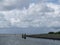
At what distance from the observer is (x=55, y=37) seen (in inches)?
6998

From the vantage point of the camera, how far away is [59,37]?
169250 millimetres

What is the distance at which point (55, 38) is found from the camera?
175750 mm

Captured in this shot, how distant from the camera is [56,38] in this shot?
6855 inches

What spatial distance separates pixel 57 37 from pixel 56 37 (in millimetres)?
2826

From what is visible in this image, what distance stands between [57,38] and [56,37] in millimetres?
4075

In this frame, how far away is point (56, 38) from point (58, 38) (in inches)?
181

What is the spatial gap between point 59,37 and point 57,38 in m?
3.42

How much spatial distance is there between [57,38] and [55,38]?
159 inches

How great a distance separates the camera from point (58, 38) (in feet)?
557

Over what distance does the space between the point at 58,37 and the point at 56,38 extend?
155 inches

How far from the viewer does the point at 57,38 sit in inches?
6772

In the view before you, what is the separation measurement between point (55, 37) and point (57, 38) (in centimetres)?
589

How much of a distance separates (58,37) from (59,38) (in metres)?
3.13

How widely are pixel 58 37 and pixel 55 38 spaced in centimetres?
571
